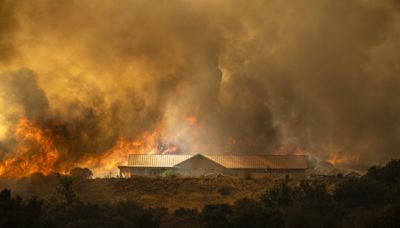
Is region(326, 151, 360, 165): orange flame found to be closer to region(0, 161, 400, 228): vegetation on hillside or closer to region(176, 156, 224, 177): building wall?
region(176, 156, 224, 177): building wall

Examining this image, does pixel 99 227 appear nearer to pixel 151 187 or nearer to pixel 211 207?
pixel 211 207

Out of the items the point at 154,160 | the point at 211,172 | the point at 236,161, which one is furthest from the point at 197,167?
the point at 154,160

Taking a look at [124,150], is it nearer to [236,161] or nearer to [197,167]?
[197,167]

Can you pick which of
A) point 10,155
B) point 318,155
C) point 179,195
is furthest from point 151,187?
point 318,155

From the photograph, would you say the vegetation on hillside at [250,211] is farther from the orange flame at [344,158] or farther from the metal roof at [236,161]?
the orange flame at [344,158]

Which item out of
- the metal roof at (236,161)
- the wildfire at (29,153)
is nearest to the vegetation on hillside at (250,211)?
the wildfire at (29,153)

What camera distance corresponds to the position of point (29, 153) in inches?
3388

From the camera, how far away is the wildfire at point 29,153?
8450cm

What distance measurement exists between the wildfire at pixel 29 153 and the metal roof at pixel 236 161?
58.2 feet

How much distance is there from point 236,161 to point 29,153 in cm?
3457

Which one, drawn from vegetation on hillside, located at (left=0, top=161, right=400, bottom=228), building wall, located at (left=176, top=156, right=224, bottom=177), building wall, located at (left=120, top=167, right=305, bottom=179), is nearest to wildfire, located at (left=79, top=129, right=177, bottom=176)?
building wall, located at (left=120, top=167, right=305, bottom=179)

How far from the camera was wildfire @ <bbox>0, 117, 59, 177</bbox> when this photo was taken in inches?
3327

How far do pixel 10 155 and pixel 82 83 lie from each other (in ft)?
54.5

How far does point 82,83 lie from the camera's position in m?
95.8
